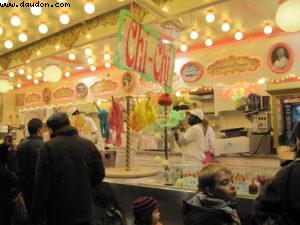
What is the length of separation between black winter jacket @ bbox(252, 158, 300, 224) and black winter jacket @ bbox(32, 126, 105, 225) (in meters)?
1.53

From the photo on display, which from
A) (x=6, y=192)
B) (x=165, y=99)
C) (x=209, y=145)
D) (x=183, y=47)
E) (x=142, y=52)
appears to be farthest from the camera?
(x=183, y=47)

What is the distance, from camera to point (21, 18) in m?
6.43

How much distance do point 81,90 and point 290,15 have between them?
8255 millimetres

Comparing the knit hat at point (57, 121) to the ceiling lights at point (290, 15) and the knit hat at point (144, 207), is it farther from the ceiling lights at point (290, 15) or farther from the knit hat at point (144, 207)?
the ceiling lights at point (290, 15)

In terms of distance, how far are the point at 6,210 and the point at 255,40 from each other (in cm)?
607

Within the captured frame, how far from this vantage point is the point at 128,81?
9883 millimetres

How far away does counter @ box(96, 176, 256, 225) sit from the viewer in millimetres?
2637

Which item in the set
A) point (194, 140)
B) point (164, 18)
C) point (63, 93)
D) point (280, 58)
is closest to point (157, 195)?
point (194, 140)

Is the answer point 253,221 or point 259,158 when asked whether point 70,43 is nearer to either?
point 259,158

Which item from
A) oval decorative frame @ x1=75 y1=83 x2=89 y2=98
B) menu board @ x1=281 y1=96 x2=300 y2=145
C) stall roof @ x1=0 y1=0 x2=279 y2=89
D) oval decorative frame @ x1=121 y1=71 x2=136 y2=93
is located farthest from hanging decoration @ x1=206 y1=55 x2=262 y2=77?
oval decorative frame @ x1=75 y1=83 x2=89 y2=98

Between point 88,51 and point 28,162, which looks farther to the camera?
point 88,51

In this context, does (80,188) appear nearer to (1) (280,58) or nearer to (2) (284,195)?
(2) (284,195)

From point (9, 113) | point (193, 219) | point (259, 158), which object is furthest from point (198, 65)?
point (9, 113)

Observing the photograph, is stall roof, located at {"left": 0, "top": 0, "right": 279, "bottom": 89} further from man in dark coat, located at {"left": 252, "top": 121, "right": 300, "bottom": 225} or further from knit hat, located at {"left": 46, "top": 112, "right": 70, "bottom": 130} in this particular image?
man in dark coat, located at {"left": 252, "top": 121, "right": 300, "bottom": 225}
